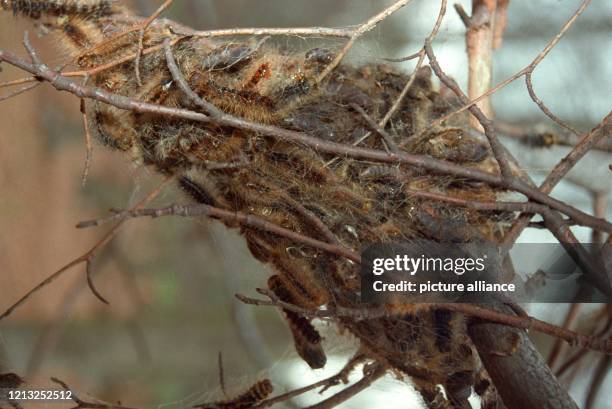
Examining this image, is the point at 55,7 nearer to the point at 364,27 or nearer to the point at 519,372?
the point at 364,27

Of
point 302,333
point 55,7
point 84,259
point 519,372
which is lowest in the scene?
point 519,372

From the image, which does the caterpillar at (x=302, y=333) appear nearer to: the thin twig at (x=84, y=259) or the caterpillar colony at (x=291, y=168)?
the caterpillar colony at (x=291, y=168)

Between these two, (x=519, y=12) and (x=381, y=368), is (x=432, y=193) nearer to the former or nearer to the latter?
(x=381, y=368)

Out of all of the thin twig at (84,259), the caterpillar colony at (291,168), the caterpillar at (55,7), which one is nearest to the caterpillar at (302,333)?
the caterpillar colony at (291,168)

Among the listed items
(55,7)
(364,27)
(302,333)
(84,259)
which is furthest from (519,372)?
(55,7)

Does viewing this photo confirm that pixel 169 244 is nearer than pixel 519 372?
No

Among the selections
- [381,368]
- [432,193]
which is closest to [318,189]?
[432,193]

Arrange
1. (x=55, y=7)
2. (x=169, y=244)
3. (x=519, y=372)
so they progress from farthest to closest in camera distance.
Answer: (x=169, y=244)
(x=55, y=7)
(x=519, y=372)

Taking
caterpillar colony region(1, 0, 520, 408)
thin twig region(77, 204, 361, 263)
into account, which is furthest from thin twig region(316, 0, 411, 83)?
thin twig region(77, 204, 361, 263)
